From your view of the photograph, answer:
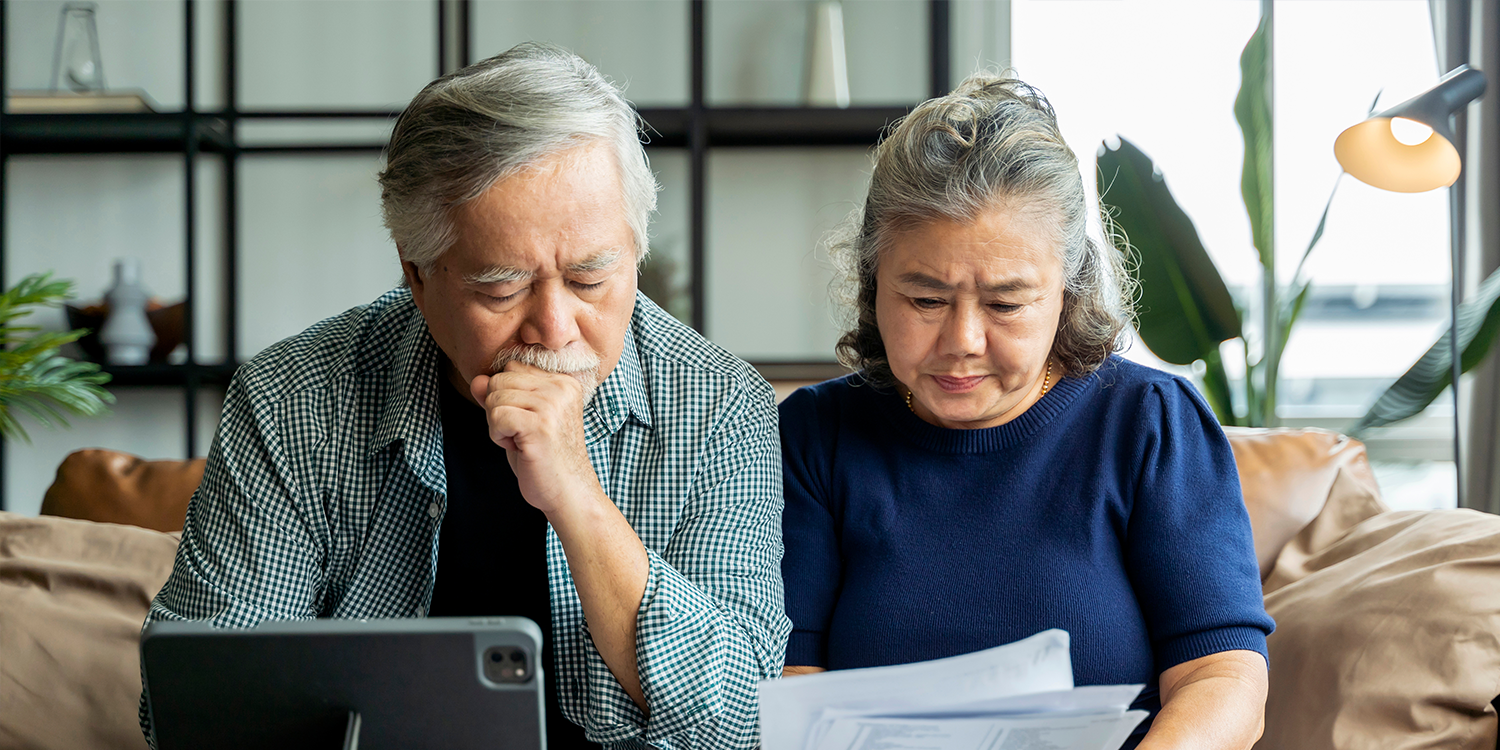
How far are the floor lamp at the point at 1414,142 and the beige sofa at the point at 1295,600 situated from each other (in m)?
0.48

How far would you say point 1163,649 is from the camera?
113 cm

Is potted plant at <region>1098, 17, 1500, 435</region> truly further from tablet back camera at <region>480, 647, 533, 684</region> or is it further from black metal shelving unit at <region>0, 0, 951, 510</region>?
tablet back camera at <region>480, 647, 533, 684</region>

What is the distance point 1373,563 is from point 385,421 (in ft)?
3.87

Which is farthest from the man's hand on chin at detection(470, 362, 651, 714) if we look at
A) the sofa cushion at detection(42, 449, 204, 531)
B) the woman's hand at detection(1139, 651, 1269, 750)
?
the sofa cushion at detection(42, 449, 204, 531)

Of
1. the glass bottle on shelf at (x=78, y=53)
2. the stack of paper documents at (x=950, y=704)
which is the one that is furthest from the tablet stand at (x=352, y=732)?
the glass bottle on shelf at (x=78, y=53)

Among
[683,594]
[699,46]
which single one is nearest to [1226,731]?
[683,594]

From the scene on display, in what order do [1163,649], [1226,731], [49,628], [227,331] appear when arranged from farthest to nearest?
[227,331] < [49,628] < [1163,649] < [1226,731]

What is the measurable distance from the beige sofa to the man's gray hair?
0.76m

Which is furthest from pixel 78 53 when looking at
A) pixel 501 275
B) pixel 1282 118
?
pixel 1282 118

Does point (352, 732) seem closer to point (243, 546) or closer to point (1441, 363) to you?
point (243, 546)

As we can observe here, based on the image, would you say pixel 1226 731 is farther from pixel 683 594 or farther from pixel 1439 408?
pixel 1439 408

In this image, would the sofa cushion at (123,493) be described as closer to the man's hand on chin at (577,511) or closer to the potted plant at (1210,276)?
the man's hand on chin at (577,511)

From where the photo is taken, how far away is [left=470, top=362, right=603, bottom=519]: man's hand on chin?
3.23 ft

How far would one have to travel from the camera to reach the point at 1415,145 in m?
1.75
